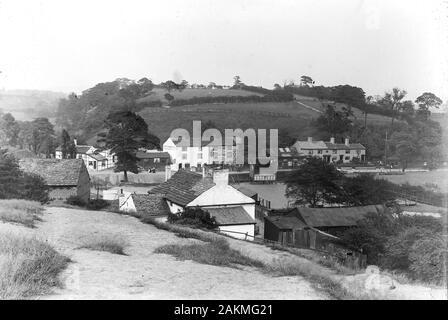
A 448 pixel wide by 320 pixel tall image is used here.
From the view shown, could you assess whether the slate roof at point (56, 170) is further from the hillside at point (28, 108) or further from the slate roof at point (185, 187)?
the hillside at point (28, 108)

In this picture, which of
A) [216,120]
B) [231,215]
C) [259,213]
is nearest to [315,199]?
[259,213]

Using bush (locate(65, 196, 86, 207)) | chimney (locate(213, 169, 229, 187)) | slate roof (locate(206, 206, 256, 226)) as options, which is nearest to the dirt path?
slate roof (locate(206, 206, 256, 226))

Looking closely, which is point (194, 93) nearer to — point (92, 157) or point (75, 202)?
point (92, 157)

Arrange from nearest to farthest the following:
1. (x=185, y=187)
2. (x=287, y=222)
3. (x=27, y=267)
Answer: (x=27, y=267) < (x=287, y=222) < (x=185, y=187)

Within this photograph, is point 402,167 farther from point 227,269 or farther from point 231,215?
point 227,269

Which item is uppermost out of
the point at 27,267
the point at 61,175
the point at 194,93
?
the point at 194,93

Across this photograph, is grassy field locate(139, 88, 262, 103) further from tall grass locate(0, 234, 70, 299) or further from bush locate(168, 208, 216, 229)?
tall grass locate(0, 234, 70, 299)

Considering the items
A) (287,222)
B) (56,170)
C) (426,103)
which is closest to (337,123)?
(287,222)
